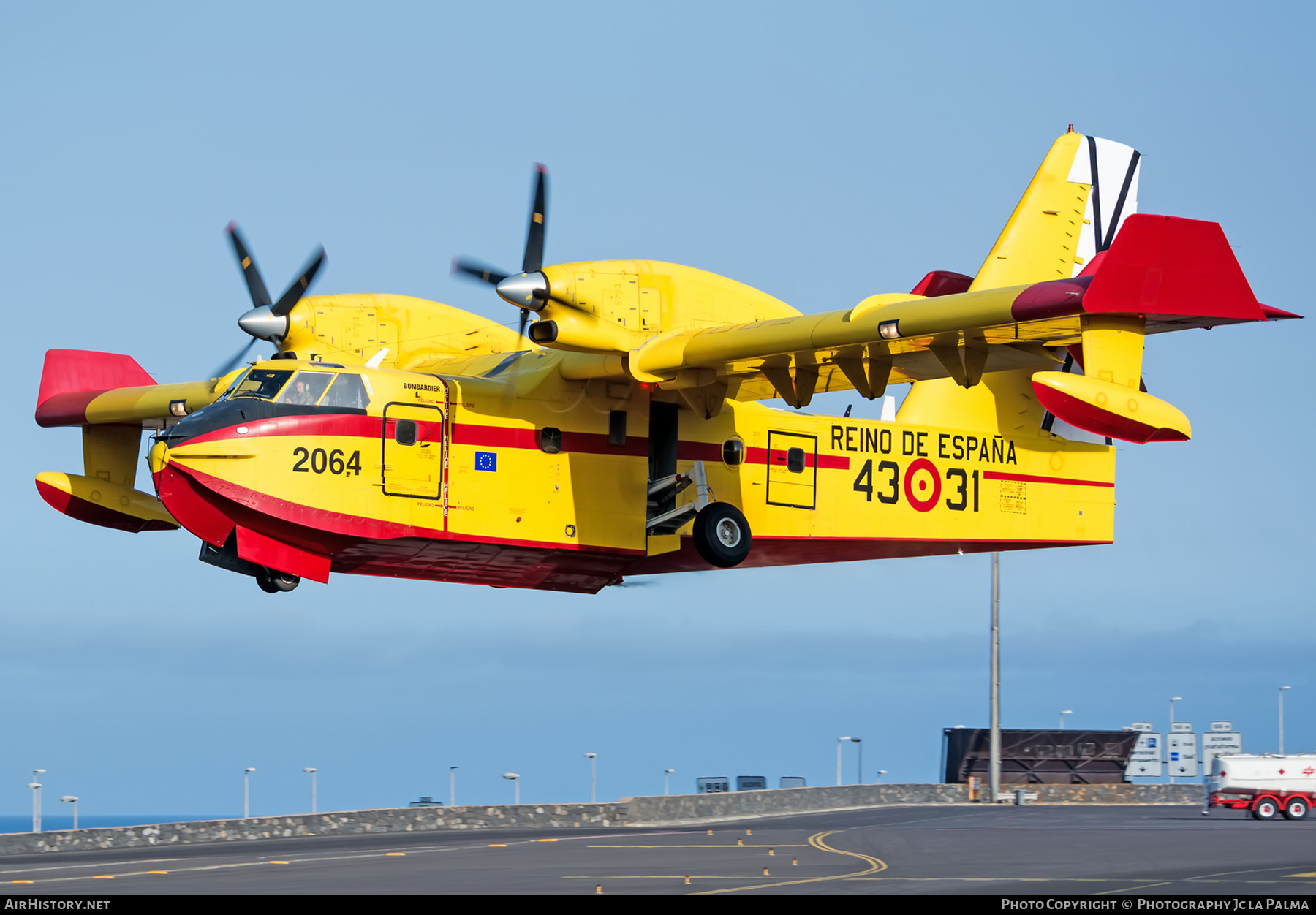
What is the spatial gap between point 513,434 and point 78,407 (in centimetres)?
1119

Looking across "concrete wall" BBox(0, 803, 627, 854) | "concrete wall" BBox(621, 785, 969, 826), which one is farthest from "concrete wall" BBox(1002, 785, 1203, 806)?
"concrete wall" BBox(0, 803, 627, 854)

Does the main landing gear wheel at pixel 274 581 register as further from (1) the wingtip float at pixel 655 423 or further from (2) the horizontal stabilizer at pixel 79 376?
(2) the horizontal stabilizer at pixel 79 376

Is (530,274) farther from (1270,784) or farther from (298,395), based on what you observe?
(1270,784)

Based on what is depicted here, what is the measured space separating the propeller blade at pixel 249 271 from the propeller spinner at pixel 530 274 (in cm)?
681

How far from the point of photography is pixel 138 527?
1115 inches

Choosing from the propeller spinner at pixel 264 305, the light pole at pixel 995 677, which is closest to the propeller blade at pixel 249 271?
the propeller spinner at pixel 264 305

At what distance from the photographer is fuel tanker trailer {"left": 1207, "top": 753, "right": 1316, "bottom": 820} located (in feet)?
110

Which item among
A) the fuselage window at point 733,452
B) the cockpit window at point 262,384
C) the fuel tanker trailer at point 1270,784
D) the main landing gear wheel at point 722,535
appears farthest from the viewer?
the fuel tanker trailer at point 1270,784

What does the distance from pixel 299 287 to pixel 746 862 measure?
1316 cm

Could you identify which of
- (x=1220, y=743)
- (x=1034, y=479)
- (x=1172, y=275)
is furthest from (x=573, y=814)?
(x=1220, y=743)

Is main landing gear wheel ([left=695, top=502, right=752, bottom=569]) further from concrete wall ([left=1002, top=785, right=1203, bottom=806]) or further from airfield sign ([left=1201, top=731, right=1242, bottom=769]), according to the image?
airfield sign ([left=1201, top=731, right=1242, bottom=769])

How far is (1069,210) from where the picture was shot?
94.3 feet

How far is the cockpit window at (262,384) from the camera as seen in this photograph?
21391mm

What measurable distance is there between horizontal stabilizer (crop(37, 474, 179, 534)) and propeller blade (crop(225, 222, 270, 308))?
13.8 feet
